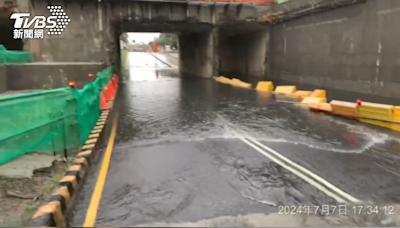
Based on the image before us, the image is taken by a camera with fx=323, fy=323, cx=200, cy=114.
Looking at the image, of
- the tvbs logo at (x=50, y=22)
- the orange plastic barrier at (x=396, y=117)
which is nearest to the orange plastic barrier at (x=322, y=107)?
the orange plastic barrier at (x=396, y=117)

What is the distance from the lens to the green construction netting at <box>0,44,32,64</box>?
1806 cm

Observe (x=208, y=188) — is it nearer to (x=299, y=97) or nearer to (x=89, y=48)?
(x=299, y=97)

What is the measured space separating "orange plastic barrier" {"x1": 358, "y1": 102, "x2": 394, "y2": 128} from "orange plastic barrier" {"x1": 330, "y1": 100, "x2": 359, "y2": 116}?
16 centimetres

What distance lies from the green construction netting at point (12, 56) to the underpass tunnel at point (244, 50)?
1597 centimetres

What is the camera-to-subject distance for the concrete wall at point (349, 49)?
14688 mm

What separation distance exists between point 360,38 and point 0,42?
123ft

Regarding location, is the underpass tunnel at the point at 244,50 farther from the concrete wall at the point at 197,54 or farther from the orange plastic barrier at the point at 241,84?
the orange plastic barrier at the point at 241,84

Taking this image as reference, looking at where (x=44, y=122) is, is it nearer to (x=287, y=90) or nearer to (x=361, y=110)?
(x=361, y=110)

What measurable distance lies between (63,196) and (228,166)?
2822mm

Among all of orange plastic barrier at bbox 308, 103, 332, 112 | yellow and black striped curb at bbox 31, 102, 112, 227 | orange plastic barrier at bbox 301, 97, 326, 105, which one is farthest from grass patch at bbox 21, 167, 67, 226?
orange plastic barrier at bbox 301, 97, 326, 105

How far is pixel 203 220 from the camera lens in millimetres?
3902

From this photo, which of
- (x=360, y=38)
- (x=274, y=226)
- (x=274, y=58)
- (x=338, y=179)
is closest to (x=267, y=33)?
(x=274, y=58)

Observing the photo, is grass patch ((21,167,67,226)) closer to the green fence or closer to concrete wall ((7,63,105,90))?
the green fence

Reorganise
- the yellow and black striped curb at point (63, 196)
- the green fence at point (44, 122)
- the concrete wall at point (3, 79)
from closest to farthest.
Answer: the yellow and black striped curb at point (63, 196) < the green fence at point (44, 122) < the concrete wall at point (3, 79)
